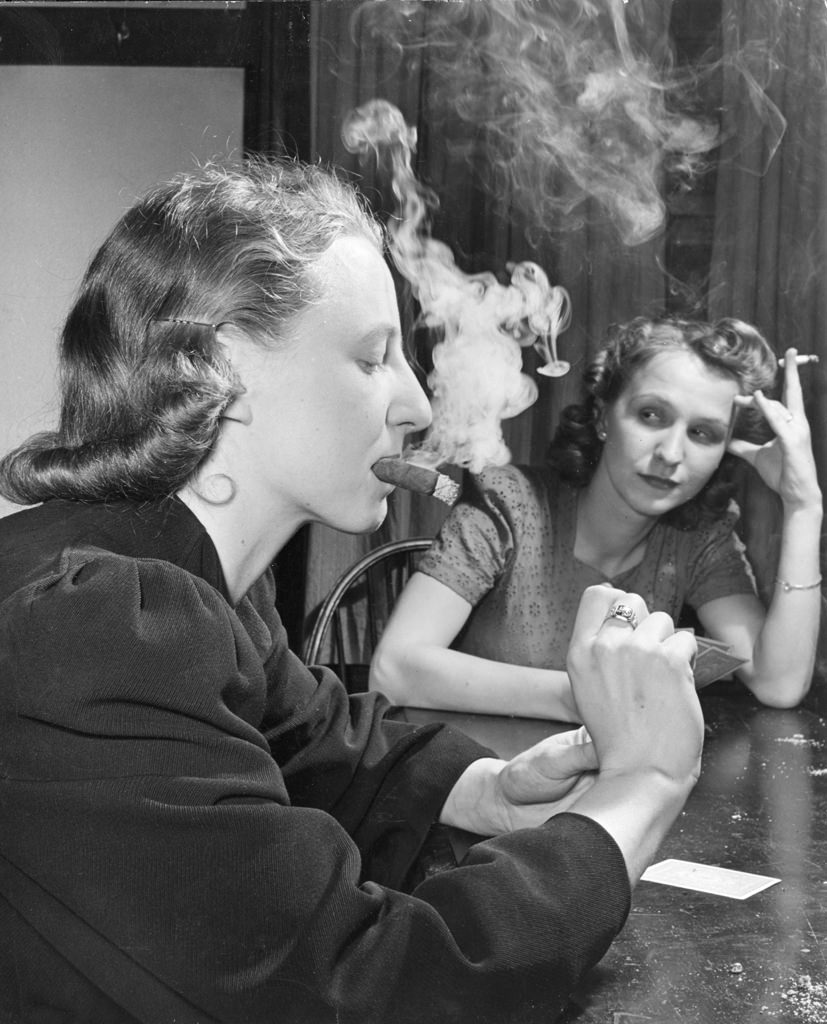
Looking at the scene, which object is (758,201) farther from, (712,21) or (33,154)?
(33,154)

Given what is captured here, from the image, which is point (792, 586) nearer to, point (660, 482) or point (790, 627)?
point (790, 627)

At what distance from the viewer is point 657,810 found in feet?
2.10

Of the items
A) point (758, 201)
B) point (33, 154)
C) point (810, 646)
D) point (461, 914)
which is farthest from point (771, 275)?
point (461, 914)

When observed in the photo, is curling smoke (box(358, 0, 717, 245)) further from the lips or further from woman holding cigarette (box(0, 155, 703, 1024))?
woman holding cigarette (box(0, 155, 703, 1024))

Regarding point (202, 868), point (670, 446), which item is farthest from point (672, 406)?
point (202, 868)

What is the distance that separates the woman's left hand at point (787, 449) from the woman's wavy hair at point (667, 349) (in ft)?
0.04

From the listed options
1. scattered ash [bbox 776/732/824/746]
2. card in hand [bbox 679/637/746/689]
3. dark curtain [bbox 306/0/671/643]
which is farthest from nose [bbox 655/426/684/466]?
scattered ash [bbox 776/732/824/746]

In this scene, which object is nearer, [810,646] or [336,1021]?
[336,1021]

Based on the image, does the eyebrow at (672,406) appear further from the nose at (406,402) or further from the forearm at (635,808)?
the forearm at (635,808)

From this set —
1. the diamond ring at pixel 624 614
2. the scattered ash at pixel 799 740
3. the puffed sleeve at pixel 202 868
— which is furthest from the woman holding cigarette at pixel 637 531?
the puffed sleeve at pixel 202 868

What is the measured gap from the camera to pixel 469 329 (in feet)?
4.38

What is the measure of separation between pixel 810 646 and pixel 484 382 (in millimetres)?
516

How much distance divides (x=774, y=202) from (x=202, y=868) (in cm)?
113

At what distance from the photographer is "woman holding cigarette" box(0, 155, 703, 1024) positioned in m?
0.55
